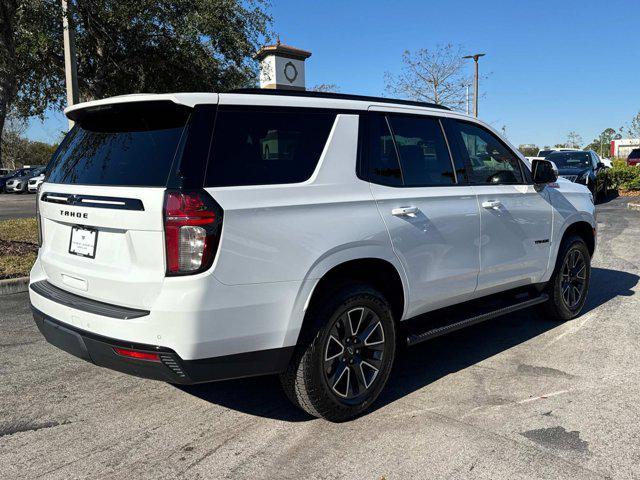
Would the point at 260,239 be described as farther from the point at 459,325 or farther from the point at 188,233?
the point at 459,325

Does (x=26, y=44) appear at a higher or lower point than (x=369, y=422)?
higher

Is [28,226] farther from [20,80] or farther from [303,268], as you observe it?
[303,268]

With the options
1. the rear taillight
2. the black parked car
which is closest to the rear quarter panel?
the rear taillight

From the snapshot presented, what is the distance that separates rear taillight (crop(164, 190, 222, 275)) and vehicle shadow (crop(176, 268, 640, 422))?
51.2 inches

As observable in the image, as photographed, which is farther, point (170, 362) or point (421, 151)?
point (421, 151)

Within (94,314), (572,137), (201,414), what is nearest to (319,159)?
(94,314)

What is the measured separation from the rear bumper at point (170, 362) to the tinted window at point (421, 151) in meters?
1.56

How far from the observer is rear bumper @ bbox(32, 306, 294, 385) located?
2.79 metres

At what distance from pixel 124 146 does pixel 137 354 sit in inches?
45.7

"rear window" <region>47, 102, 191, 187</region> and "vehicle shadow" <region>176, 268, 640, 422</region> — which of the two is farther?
"vehicle shadow" <region>176, 268, 640, 422</region>

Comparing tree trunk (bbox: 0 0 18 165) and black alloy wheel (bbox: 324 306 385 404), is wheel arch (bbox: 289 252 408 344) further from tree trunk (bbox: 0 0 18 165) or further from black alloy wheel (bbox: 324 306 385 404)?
tree trunk (bbox: 0 0 18 165)

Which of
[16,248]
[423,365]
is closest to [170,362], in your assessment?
[423,365]

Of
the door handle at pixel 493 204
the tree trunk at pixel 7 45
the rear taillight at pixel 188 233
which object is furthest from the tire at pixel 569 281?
the tree trunk at pixel 7 45

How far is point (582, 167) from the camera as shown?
17.4 metres
